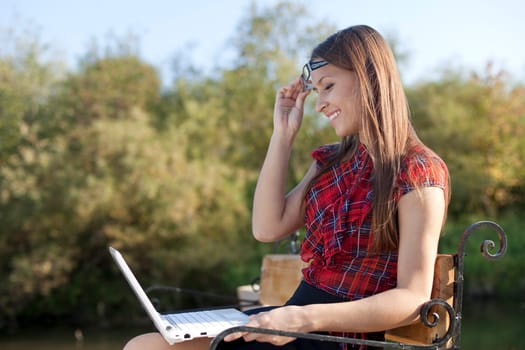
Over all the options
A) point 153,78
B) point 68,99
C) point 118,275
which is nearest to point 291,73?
point 153,78

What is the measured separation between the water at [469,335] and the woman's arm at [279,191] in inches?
242

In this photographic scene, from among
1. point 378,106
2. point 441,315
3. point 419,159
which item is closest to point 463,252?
point 441,315

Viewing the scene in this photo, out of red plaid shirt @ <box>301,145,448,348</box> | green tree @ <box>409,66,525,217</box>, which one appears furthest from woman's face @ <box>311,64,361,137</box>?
green tree @ <box>409,66,525,217</box>

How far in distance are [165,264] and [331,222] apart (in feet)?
31.8

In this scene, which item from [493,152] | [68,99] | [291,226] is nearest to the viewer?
[291,226]

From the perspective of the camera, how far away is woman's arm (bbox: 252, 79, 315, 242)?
7.25 ft

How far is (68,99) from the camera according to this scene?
1220 cm

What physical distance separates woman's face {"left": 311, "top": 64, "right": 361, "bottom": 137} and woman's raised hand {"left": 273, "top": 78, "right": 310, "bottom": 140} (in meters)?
0.22

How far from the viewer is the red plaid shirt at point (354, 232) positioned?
1.83 meters

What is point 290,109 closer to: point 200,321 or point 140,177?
point 200,321

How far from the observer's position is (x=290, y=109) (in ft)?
7.56

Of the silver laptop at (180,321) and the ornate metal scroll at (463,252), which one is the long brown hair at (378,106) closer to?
the ornate metal scroll at (463,252)

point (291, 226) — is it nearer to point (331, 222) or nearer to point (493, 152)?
point (331, 222)

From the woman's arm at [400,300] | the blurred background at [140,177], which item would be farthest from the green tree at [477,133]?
the woman's arm at [400,300]
